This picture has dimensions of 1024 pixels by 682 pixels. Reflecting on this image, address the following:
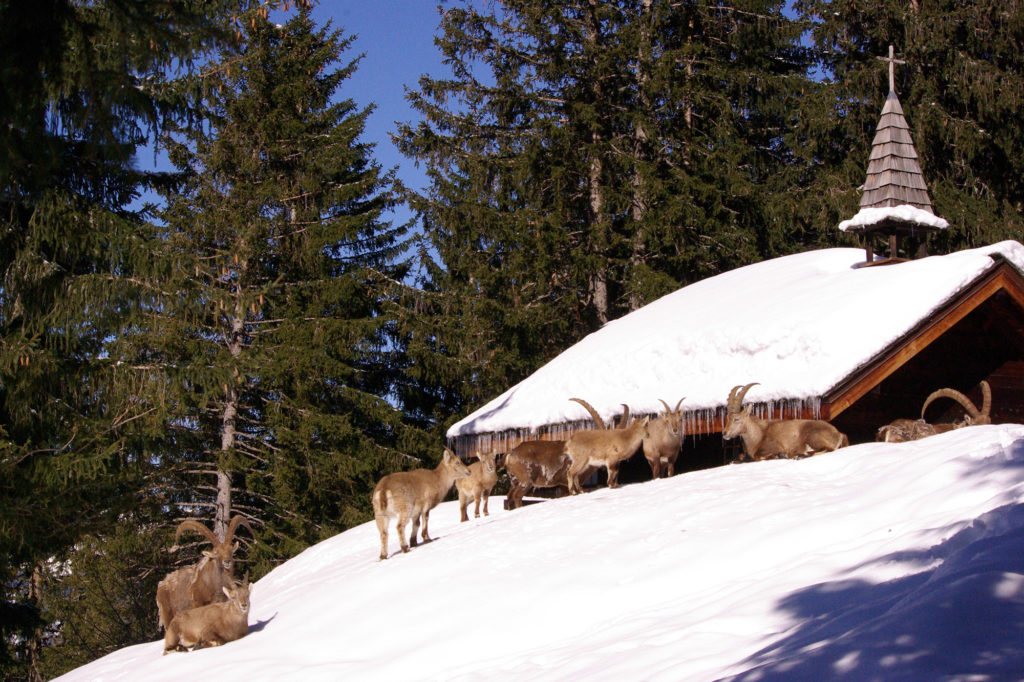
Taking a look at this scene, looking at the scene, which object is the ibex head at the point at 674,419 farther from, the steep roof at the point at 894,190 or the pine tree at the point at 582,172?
the pine tree at the point at 582,172

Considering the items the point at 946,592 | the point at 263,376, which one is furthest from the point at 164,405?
the point at 946,592

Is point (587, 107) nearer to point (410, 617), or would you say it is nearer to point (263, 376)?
point (263, 376)

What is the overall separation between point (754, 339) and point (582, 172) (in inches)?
648

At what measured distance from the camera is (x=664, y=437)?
52.2 feet

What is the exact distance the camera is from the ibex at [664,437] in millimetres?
15773

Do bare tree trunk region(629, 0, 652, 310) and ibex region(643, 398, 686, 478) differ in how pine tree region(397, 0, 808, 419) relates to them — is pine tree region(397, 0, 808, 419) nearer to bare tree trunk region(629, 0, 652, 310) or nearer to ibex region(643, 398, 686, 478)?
bare tree trunk region(629, 0, 652, 310)

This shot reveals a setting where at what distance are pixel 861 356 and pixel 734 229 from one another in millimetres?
17324

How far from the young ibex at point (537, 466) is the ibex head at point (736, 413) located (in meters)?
2.70

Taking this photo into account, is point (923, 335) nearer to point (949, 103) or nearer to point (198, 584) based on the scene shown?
point (198, 584)

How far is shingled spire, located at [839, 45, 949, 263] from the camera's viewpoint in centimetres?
1950

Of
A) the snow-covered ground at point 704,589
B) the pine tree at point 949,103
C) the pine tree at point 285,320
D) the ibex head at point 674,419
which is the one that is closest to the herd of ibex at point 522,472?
the ibex head at point 674,419

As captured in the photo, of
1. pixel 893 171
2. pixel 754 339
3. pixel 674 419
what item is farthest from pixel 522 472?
pixel 893 171

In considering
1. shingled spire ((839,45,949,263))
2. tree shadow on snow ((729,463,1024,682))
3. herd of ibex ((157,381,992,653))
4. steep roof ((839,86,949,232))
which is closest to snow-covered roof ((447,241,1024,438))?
herd of ibex ((157,381,992,653))

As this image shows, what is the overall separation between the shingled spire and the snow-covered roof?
98 cm
